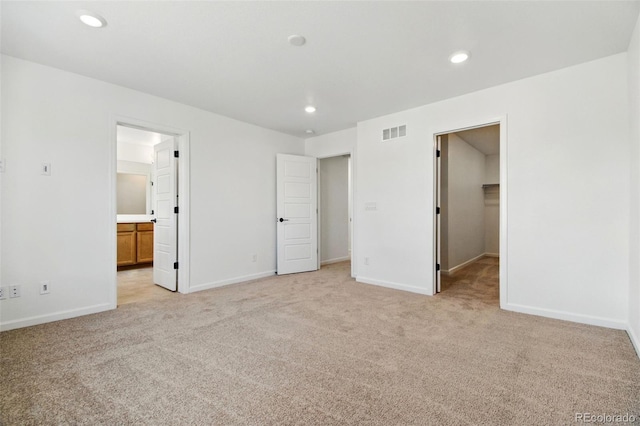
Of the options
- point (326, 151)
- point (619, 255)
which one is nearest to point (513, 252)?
point (619, 255)

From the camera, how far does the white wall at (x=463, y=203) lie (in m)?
5.34

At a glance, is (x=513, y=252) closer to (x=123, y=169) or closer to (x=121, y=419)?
(x=121, y=419)

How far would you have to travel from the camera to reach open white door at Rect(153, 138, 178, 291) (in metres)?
4.14

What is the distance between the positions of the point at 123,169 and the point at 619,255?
7.82 m

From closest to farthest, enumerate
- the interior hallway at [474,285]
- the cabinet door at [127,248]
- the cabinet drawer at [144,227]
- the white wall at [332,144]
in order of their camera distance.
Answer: the interior hallway at [474,285]
the white wall at [332,144]
the cabinet door at [127,248]
the cabinet drawer at [144,227]

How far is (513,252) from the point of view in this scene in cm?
325

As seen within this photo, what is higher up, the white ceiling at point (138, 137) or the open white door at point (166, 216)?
the white ceiling at point (138, 137)

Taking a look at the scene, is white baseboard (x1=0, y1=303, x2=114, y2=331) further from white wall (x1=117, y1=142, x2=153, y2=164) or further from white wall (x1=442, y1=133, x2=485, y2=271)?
white wall (x1=442, y1=133, x2=485, y2=271)

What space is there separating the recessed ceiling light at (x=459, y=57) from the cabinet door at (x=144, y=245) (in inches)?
234

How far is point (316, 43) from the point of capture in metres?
2.52

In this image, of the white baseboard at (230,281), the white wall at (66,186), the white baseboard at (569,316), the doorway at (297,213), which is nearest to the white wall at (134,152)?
the white wall at (66,186)

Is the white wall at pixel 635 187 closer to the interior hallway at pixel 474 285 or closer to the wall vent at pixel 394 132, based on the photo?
the interior hallway at pixel 474 285

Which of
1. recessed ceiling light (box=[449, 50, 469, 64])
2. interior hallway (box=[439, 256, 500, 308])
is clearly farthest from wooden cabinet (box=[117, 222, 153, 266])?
recessed ceiling light (box=[449, 50, 469, 64])

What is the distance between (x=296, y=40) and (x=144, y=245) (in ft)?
17.1
